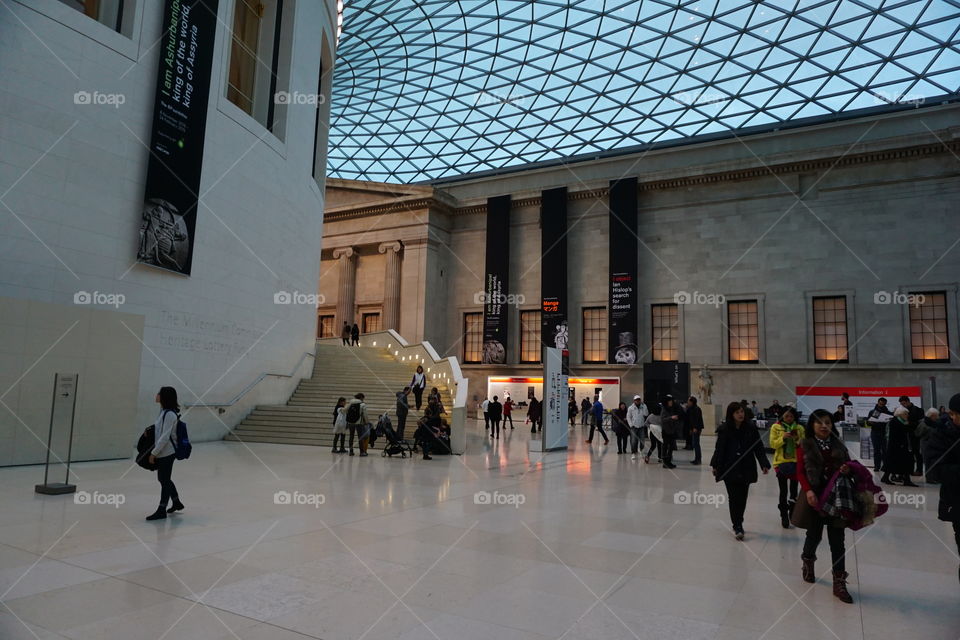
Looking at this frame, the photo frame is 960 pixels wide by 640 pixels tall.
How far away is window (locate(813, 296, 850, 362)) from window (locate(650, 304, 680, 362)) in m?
7.04

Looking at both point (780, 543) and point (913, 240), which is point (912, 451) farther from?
point (913, 240)

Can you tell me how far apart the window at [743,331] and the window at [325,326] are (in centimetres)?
2718

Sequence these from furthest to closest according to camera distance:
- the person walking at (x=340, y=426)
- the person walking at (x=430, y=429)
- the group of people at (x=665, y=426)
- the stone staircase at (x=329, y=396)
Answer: the stone staircase at (x=329, y=396) < the person walking at (x=340, y=426) < the person walking at (x=430, y=429) < the group of people at (x=665, y=426)

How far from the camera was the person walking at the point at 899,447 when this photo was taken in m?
12.7

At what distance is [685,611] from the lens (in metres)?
4.72

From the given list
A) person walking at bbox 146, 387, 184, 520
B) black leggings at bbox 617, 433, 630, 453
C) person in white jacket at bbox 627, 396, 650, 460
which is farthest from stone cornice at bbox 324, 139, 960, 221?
person walking at bbox 146, 387, 184, 520

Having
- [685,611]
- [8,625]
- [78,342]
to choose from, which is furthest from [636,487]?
[78,342]

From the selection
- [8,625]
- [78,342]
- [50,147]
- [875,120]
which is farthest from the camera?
[875,120]

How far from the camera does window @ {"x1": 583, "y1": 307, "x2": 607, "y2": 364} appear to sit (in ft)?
123

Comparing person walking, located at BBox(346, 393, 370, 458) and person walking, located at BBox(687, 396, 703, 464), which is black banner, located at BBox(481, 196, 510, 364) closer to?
person walking, located at BBox(687, 396, 703, 464)

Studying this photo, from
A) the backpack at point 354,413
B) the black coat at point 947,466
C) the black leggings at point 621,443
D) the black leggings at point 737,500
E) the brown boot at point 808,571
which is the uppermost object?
the black coat at point 947,466

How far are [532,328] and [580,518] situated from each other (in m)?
31.7

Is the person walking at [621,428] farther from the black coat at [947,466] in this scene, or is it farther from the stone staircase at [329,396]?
the black coat at [947,466]

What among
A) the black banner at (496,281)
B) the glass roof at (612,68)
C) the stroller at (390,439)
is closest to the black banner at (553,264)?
the black banner at (496,281)
